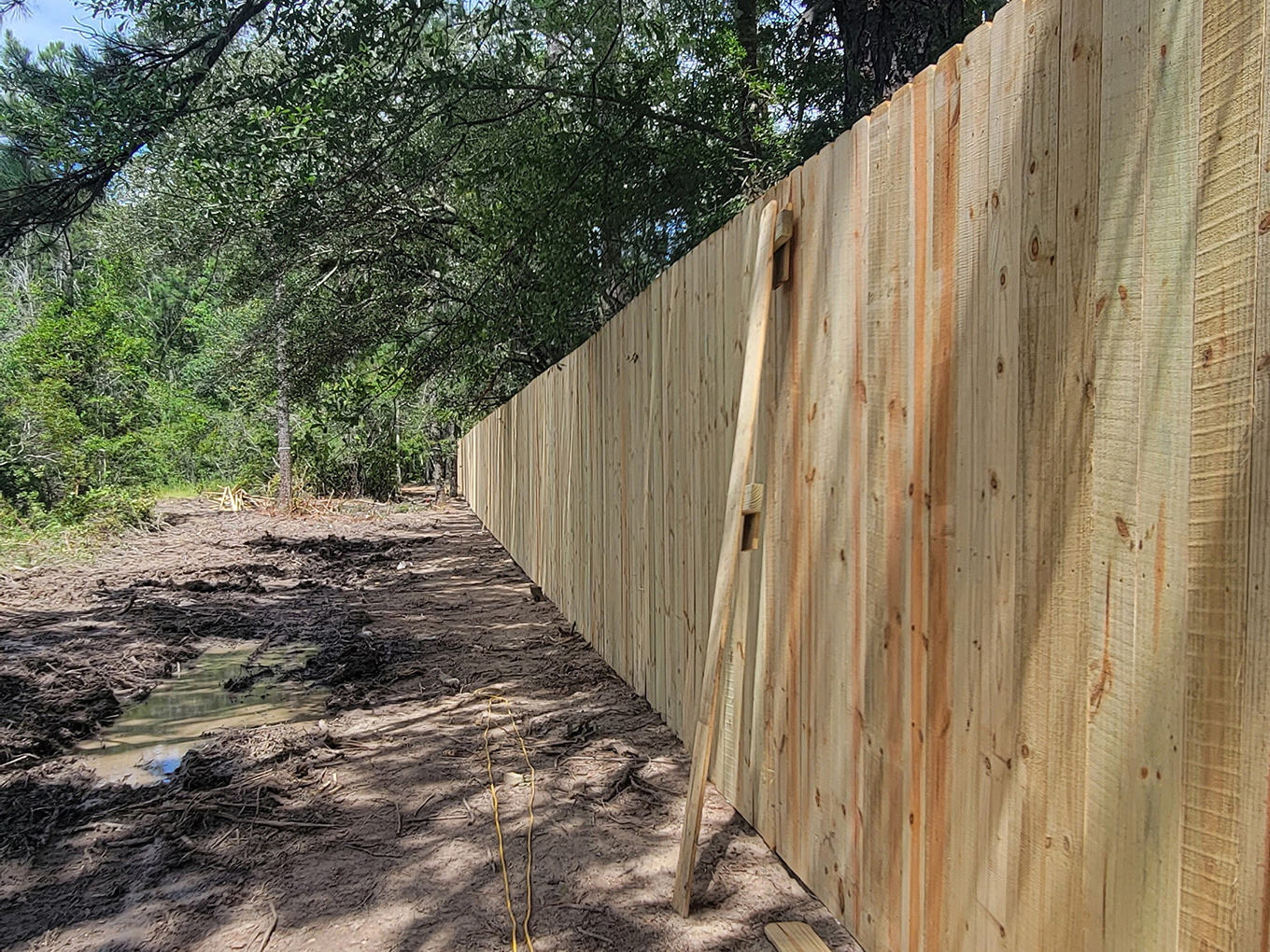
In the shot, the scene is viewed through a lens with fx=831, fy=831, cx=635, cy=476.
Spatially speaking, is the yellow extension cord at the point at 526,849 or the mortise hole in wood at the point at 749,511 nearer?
the yellow extension cord at the point at 526,849

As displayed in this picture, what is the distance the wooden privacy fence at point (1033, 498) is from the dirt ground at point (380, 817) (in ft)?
1.66

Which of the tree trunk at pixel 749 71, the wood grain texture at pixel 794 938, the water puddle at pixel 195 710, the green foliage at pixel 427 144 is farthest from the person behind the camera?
the tree trunk at pixel 749 71

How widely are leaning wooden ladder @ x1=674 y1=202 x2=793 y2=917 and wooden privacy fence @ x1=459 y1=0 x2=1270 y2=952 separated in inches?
4.0

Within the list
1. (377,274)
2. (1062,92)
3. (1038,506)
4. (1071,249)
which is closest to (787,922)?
(1038,506)

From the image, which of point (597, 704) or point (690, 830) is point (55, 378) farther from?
point (690, 830)

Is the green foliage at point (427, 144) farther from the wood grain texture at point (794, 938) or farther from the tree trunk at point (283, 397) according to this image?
the wood grain texture at point (794, 938)

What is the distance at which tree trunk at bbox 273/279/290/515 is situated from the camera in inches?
473

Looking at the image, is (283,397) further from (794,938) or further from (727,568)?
(794,938)

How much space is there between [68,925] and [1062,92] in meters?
3.28

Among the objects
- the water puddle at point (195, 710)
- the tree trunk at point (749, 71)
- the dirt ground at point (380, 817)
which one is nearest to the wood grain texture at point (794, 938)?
the dirt ground at point (380, 817)

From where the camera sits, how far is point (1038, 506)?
1.45 metres

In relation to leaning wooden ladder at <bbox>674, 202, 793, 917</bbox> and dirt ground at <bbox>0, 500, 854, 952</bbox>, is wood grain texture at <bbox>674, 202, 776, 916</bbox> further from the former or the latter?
dirt ground at <bbox>0, 500, 854, 952</bbox>

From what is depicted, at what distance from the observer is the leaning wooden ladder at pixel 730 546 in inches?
93.8

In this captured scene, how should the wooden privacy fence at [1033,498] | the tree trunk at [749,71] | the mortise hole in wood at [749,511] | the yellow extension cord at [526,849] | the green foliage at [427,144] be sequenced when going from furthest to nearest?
the tree trunk at [749,71]
the green foliage at [427,144]
the mortise hole in wood at [749,511]
the yellow extension cord at [526,849]
the wooden privacy fence at [1033,498]
